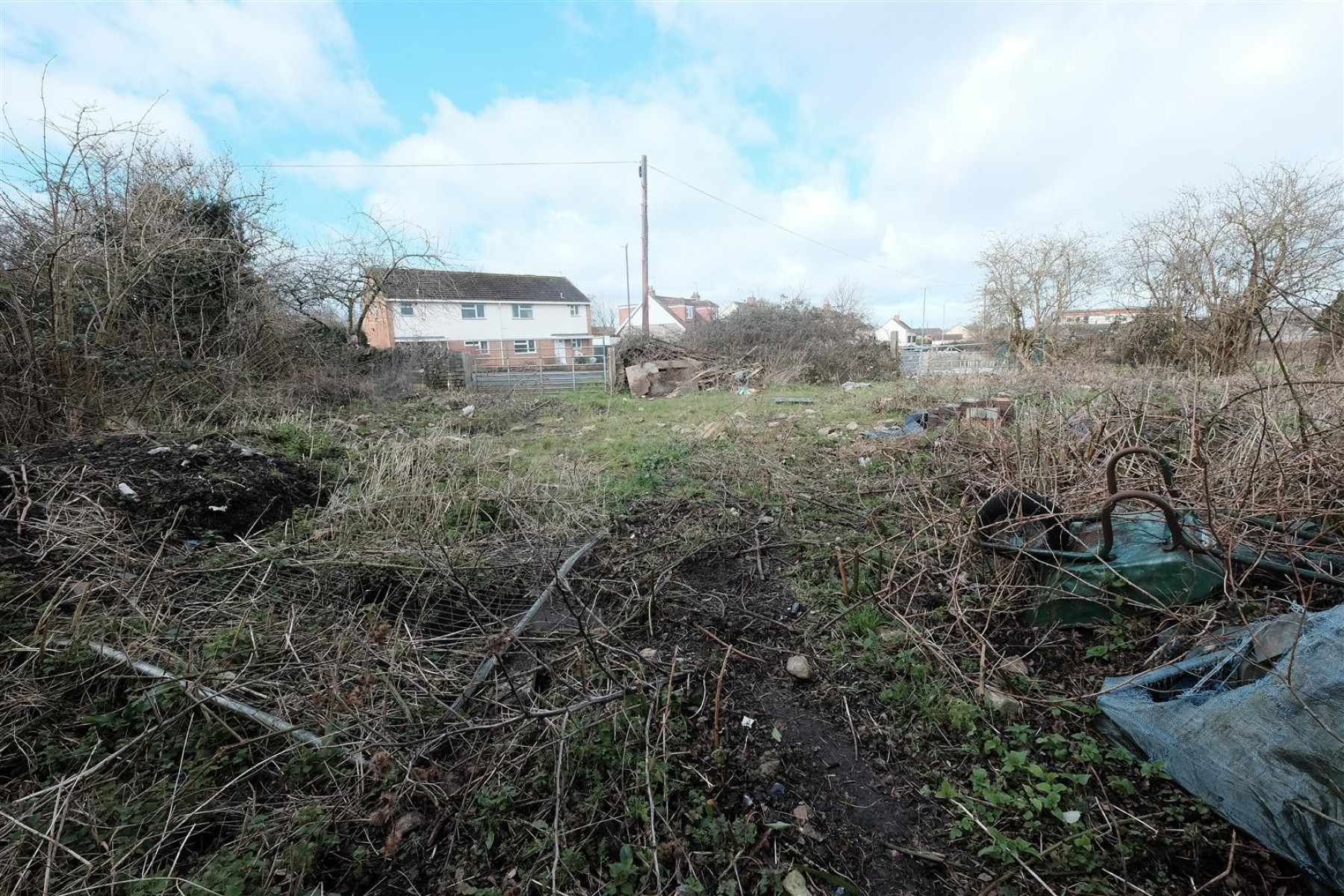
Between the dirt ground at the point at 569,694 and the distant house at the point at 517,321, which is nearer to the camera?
the dirt ground at the point at 569,694

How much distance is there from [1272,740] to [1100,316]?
17900mm

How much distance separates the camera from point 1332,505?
2.76 m

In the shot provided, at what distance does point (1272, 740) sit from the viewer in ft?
5.11

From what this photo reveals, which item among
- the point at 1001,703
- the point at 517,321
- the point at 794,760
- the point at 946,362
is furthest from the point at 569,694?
the point at 517,321

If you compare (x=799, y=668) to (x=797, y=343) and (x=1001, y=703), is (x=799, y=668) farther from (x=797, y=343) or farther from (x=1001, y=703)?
(x=797, y=343)

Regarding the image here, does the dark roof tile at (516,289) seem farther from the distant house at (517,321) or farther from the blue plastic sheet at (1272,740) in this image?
the blue plastic sheet at (1272,740)

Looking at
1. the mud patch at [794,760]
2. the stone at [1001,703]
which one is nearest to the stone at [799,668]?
the mud patch at [794,760]

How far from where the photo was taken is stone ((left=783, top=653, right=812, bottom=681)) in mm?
2562

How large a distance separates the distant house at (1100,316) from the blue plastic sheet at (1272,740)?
1568 centimetres

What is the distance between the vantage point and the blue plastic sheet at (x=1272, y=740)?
4.77 ft

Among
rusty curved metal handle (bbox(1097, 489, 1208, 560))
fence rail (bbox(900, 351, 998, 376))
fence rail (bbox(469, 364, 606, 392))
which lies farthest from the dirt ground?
fence rail (bbox(469, 364, 606, 392))

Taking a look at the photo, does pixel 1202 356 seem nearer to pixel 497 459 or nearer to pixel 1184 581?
pixel 1184 581

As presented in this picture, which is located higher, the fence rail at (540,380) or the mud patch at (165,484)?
the fence rail at (540,380)

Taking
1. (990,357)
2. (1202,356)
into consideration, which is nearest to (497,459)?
(1202,356)
